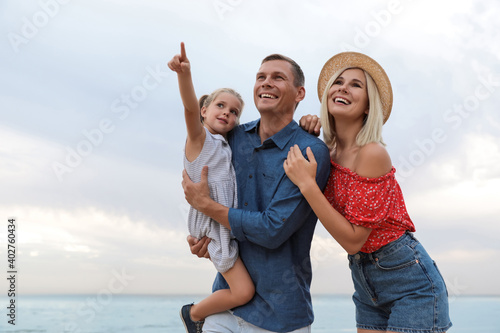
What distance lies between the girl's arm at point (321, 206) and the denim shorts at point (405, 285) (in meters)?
0.21

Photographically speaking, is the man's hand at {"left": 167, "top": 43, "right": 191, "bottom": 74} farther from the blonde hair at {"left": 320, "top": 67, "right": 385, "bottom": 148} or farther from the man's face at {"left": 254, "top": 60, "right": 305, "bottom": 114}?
the blonde hair at {"left": 320, "top": 67, "right": 385, "bottom": 148}

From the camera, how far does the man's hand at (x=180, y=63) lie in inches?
Answer: 98.2

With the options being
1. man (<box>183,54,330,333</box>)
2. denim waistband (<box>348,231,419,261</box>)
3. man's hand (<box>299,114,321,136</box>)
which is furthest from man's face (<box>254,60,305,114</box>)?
denim waistband (<box>348,231,419,261</box>)

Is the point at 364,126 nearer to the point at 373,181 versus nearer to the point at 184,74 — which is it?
the point at 373,181

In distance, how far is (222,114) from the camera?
3.07m

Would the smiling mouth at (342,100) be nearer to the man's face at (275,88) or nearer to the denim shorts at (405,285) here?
the man's face at (275,88)

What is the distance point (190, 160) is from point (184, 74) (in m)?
0.54

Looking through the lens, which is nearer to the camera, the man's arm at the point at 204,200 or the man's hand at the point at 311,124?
the man's arm at the point at 204,200

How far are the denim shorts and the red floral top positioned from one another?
6cm

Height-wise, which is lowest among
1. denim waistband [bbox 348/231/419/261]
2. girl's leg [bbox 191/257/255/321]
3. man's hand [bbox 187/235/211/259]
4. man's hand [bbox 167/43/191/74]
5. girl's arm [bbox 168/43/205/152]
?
girl's leg [bbox 191/257/255/321]

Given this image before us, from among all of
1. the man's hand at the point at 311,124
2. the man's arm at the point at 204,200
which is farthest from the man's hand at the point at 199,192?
the man's hand at the point at 311,124

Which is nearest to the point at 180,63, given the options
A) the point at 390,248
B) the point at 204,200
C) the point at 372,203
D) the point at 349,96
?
the point at 204,200

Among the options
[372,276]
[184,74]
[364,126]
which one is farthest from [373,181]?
[184,74]

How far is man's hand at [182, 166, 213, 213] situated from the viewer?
2691 millimetres
